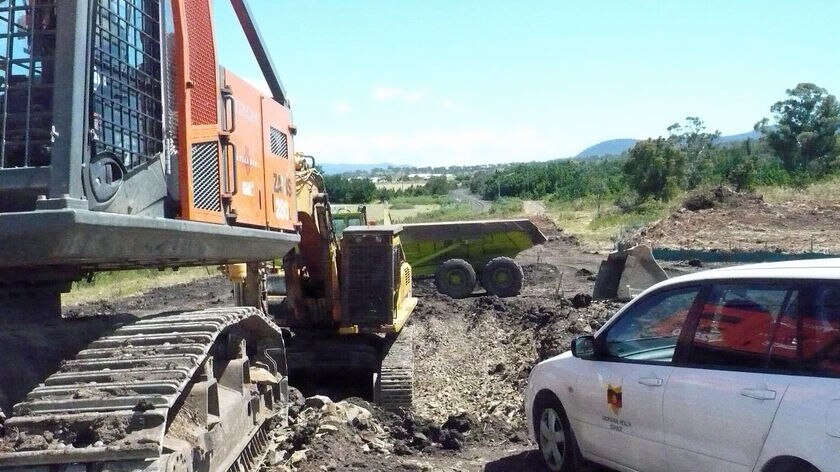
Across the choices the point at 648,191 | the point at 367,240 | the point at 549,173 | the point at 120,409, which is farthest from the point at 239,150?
the point at 549,173

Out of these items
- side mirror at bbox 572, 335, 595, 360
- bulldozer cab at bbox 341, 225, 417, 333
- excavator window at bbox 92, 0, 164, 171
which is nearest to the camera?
excavator window at bbox 92, 0, 164, 171

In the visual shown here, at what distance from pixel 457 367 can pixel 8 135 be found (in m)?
10.0

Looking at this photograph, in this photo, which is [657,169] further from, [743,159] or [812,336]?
[812,336]

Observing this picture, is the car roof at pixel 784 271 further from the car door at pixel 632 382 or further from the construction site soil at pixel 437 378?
the construction site soil at pixel 437 378

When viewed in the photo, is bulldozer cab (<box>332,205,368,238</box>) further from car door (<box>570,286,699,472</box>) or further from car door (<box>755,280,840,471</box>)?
car door (<box>755,280,840,471</box>)

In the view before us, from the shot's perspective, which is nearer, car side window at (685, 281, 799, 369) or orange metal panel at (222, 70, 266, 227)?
car side window at (685, 281, 799, 369)

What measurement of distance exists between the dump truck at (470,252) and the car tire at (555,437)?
15322mm

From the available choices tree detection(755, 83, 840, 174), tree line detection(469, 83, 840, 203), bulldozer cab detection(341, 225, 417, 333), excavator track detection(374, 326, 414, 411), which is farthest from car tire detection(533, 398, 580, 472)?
Answer: tree detection(755, 83, 840, 174)

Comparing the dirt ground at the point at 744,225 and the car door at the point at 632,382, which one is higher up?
the dirt ground at the point at 744,225

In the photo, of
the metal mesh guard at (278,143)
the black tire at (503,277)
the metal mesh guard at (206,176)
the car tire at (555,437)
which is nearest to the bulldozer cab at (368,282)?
the metal mesh guard at (278,143)

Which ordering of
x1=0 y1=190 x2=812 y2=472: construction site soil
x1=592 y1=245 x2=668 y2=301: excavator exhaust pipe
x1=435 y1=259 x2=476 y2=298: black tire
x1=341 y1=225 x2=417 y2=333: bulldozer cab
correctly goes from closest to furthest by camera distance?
x1=0 y1=190 x2=812 y2=472: construction site soil < x1=341 y1=225 x2=417 y2=333: bulldozer cab < x1=592 y1=245 x2=668 y2=301: excavator exhaust pipe < x1=435 y1=259 x2=476 y2=298: black tire

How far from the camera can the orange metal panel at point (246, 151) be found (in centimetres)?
606

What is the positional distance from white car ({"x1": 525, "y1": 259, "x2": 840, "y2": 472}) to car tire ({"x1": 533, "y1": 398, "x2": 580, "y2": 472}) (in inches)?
0.5

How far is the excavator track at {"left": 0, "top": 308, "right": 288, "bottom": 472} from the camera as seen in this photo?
4098 mm
